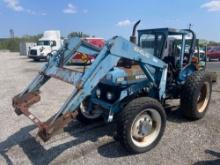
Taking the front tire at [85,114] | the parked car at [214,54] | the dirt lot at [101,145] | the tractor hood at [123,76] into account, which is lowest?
the dirt lot at [101,145]

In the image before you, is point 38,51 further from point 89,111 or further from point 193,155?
point 193,155

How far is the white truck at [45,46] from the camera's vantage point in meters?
29.1

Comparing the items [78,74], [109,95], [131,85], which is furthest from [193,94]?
[78,74]

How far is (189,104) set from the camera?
6410mm

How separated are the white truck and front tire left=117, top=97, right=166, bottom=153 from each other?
22.0m

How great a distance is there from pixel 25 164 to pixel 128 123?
6.12 feet

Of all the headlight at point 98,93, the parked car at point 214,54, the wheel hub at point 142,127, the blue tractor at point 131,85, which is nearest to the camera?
the blue tractor at point 131,85

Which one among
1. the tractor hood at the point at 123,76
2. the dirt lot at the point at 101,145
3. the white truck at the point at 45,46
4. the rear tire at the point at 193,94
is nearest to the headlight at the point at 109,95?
the tractor hood at the point at 123,76

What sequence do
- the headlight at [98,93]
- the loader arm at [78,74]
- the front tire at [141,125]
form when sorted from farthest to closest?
1. the headlight at [98,93]
2. the front tire at [141,125]
3. the loader arm at [78,74]

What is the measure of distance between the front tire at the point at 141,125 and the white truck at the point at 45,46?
22040mm

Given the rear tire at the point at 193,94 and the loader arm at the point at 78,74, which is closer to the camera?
the loader arm at the point at 78,74

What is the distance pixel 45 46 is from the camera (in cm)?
3030

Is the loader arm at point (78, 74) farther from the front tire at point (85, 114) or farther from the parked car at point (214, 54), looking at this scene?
the parked car at point (214, 54)

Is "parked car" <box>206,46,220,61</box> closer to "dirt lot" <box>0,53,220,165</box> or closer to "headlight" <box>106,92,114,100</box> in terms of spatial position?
"dirt lot" <box>0,53,220,165</box>
